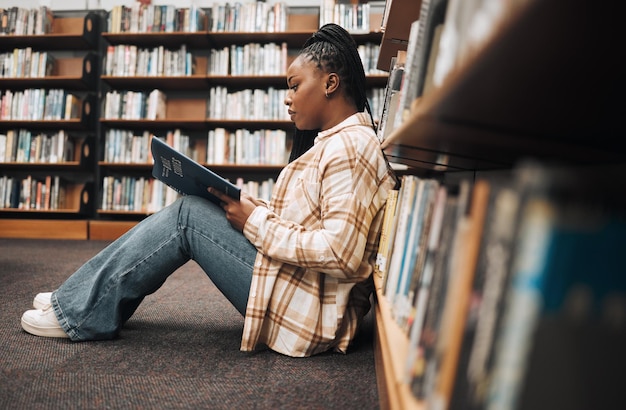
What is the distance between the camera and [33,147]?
14.1 ft

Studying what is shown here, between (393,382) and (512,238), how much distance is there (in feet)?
1.24

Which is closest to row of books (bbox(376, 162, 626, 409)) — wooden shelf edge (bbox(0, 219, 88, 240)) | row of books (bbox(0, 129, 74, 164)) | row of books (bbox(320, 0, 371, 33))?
row of books (bbox(320, 0, 371, 33))

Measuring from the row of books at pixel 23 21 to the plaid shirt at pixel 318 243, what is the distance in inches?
155

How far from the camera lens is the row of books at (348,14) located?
3883mm

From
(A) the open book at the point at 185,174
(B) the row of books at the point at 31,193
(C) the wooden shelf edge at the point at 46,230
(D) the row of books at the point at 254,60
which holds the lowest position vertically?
(C) the wooden shelf edge at the point at 46,230

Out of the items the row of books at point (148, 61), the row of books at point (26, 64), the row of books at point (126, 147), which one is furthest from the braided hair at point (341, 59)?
the row of books at point (26, 64)

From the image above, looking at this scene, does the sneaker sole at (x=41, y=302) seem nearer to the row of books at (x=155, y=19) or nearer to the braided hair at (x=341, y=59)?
the braided hair at (x=341, y=59)

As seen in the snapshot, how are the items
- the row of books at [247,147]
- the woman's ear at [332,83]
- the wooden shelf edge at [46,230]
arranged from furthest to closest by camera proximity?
the wooden shelf edge at [46,230]
the row of books at [247,147]
the woman's ear at [332,83]

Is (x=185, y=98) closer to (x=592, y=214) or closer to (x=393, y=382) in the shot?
(x=393, y=382)

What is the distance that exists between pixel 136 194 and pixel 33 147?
97 centimetres

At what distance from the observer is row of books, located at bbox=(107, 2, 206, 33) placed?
411cm

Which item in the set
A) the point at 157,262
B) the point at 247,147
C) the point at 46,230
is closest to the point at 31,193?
the point at 46,230

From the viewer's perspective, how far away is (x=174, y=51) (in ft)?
13.7

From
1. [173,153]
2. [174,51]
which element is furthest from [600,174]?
[174,51]
